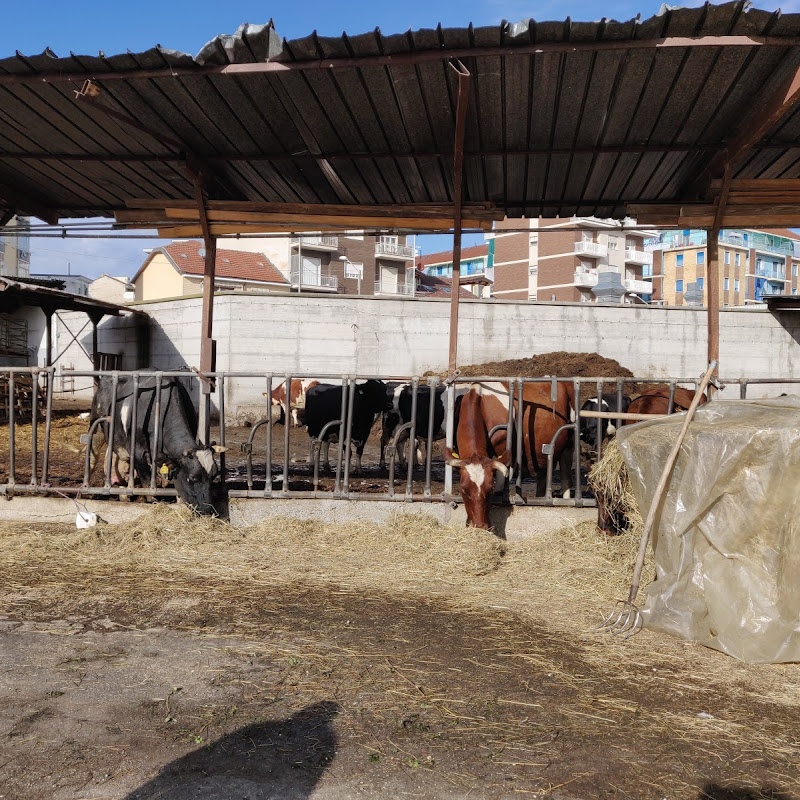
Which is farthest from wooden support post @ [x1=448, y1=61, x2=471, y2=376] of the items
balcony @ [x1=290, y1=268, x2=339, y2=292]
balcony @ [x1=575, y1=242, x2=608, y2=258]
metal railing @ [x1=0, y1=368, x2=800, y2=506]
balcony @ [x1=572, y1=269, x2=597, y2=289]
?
balcony @ [x1=575, y1=242, x2=608, y2=258]

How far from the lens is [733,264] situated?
85062mm

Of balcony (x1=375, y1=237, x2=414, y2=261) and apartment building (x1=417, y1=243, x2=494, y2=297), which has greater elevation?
apartment building (x1=417, y1=243, x2=494, y2=297)

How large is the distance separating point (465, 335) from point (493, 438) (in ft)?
40.1

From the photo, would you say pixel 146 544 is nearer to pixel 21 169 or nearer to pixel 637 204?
pixel 21 169

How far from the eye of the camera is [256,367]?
20125 millimetres

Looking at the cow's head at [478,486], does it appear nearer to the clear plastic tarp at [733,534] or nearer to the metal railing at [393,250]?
the clear plastic tarp at [733,534]

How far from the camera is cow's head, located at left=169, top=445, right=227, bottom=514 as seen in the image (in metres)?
7.46

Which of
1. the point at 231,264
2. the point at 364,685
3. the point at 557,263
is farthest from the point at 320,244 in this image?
the point at 364,685

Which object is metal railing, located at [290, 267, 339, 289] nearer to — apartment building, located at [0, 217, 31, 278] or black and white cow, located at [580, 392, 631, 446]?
apartment building, located at [0, 217, 31, 278]

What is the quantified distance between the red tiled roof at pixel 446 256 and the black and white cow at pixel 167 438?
78.0 m

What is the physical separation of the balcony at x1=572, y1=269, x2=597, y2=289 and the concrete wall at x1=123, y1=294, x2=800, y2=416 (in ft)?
146

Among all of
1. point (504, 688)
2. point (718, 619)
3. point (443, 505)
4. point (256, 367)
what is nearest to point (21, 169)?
point (443, 505)

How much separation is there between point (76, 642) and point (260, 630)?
110cm

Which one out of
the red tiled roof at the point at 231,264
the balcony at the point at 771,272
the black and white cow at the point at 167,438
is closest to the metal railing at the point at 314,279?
the red tiled roof at the point at 231,264
